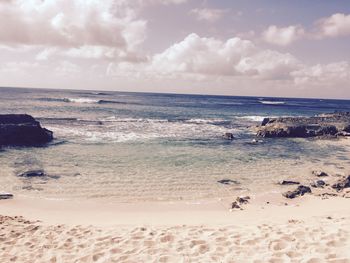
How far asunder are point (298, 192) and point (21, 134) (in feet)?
71.4

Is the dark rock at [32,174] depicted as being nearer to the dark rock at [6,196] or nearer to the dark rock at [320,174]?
the dark rock at [6,196]

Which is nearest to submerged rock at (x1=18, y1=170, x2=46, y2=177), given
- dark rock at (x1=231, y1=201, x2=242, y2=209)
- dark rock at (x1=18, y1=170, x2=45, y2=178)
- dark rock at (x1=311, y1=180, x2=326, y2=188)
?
dark rock at (x1=18, y1=170, x2=45, y2=178)

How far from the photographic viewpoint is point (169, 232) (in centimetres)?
932

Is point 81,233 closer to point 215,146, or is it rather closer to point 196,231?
point 196,231

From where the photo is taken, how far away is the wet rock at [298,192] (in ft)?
47.0

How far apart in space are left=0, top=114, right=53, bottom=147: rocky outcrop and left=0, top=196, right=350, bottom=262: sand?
13.9 metres

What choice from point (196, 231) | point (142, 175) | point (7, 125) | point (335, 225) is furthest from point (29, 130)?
point (335, 225)

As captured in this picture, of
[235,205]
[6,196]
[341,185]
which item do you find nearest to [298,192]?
[341,185]

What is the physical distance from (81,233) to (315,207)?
914 centimetres

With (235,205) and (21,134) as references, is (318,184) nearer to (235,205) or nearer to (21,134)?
(235,205)

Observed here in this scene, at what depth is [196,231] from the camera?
9406 mm

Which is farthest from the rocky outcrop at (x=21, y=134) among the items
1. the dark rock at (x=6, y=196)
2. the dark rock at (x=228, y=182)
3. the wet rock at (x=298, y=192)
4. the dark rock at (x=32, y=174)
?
the wet rock at (x=298, y=192)

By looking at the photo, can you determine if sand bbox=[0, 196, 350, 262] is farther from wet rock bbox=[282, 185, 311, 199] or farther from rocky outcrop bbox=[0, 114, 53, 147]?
rocky outcrop bbox=[0, 114, 53, 147]

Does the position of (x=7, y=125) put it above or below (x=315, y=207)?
above
